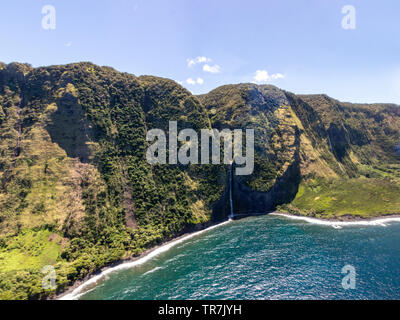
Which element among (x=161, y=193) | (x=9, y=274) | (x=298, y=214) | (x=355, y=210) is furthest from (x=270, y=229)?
(x=9, y=274)

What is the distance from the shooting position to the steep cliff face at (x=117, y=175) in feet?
280

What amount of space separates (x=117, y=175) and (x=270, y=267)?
8173 centimetres

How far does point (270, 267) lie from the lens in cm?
7594

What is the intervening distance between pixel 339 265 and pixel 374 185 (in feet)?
280

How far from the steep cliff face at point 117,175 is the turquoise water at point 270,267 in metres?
14.7

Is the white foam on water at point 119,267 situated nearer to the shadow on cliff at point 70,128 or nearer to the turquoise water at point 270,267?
the turquoise water at point 270,267

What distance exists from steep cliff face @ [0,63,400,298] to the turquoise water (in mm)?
14735

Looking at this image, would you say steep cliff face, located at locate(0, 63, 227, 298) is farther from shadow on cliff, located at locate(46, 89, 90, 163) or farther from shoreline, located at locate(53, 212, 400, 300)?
shoreline, located at locate(53, 212, 400, 300)

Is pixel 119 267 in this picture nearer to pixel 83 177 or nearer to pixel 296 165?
pixel 83 177

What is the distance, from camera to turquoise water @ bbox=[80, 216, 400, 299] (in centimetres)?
6384

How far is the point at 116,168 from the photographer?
377ft

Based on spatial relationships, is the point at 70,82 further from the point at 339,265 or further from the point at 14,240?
the point at 339,265

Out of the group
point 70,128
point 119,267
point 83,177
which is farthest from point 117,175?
point 119,267

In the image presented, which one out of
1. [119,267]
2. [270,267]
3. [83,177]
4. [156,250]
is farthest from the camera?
[83,177]
